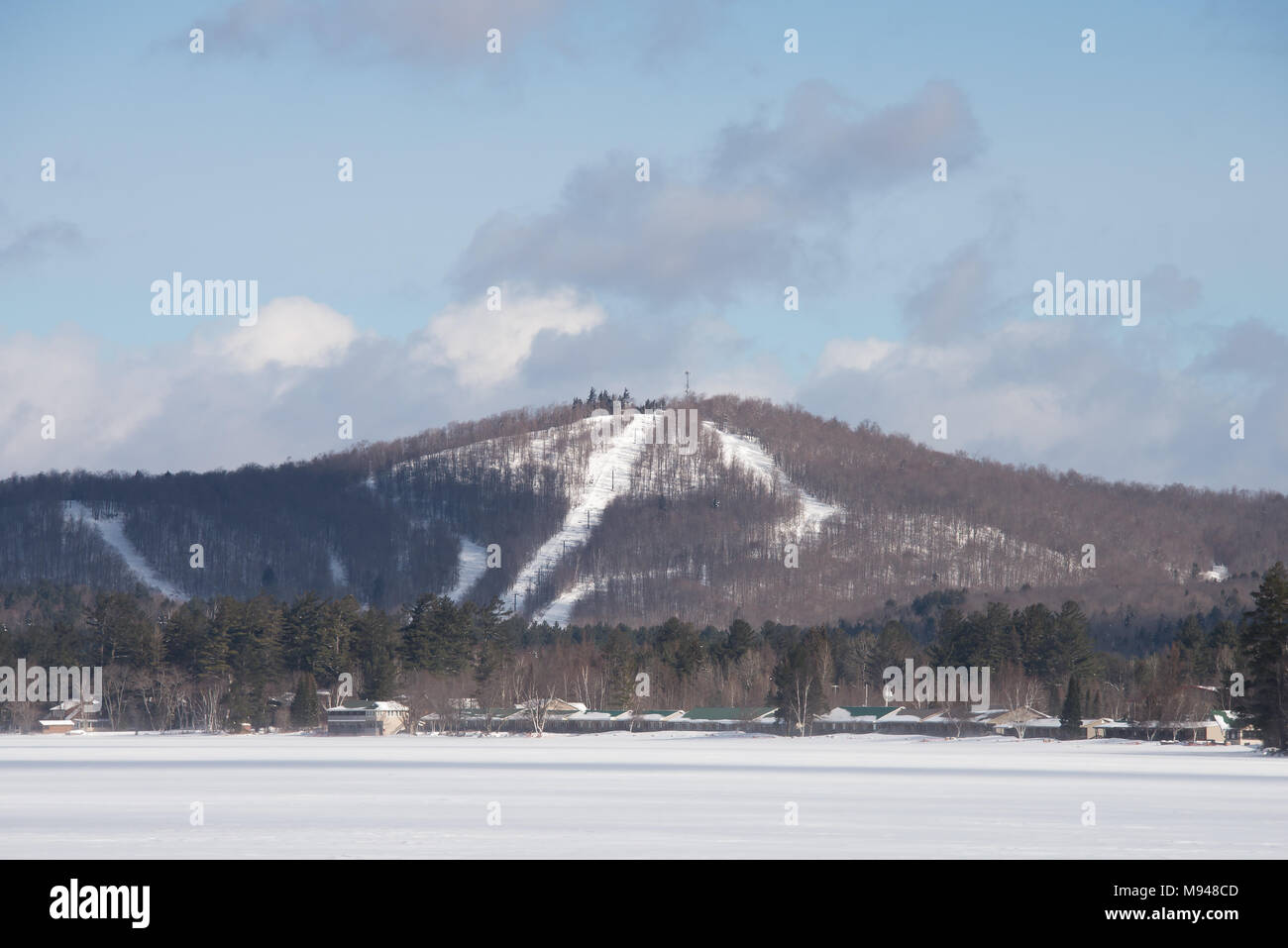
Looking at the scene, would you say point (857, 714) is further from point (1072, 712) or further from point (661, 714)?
Answer: point (1072, 712)

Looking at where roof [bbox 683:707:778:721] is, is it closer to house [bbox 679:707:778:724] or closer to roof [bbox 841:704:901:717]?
house [bbox 679:707:778:724]

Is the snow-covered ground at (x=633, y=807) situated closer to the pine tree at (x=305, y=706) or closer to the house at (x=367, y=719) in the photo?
the house at (x=367, y=719)

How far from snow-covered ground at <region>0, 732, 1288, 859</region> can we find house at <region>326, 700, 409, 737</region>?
56333 mm

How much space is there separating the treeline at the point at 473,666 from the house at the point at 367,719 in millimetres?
3077

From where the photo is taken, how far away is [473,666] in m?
151

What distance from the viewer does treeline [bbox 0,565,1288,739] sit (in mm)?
139875

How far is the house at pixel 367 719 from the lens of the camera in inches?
5187

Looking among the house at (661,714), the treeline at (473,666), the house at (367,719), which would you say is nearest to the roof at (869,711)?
the treeline at (473,666)

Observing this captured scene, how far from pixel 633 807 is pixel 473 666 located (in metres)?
112


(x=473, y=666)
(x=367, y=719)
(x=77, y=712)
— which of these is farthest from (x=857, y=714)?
(x=77, y=712)
